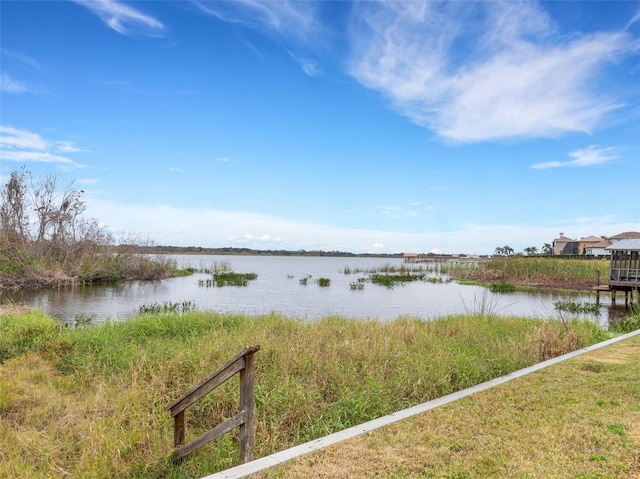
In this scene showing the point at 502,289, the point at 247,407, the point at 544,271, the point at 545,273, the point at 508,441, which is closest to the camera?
the point at 247,407

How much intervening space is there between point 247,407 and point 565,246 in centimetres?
8643

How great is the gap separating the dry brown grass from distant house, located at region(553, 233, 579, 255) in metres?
81.3

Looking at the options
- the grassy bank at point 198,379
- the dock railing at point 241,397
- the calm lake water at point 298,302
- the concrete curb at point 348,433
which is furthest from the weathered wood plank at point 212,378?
the calm lake water at point 298,302

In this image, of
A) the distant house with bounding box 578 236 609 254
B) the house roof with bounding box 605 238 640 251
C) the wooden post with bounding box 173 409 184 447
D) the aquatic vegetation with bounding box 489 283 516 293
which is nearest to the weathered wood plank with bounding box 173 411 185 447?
the wooden post with bounding box 173 409 184 447

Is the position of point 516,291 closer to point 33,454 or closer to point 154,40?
point 154,40

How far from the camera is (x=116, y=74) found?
11.5 metres

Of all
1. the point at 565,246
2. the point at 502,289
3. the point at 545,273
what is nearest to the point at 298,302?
the point at 502,289

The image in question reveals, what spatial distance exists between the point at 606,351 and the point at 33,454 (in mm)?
8580

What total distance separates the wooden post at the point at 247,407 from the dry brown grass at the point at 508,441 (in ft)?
0.95

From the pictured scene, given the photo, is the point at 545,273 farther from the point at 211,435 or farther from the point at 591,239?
the point at 591,239

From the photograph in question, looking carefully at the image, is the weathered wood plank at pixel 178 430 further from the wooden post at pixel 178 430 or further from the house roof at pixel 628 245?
the house roof at pixel 628 245

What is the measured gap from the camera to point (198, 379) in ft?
18.8

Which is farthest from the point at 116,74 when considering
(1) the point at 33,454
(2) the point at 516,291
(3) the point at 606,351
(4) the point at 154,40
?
(2) the point at 516,291

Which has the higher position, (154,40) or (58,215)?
(154,40)
